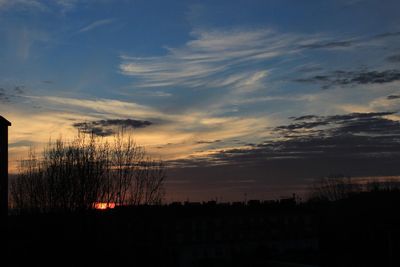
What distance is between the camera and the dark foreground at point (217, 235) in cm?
1741

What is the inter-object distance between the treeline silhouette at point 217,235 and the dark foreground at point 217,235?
0.11ft

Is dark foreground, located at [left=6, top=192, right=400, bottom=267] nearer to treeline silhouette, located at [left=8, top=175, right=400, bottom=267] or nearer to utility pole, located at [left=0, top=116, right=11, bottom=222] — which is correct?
treeline silhouette, located at [left=8, top=175, right=400, bottom=267]

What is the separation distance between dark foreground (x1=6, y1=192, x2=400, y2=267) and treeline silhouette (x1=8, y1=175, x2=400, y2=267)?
0.03 m

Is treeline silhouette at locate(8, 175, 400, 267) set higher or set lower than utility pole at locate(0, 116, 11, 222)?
lower

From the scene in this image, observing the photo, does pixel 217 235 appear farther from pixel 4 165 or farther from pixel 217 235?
pixel 4 165

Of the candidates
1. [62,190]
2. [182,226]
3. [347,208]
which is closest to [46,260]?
[62,190]

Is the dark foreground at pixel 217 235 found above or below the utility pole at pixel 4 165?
below

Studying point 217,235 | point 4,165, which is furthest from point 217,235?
point 4,165

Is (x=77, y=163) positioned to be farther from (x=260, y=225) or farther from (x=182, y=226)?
(x=260, y=225)

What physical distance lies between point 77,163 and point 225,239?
1243 inches

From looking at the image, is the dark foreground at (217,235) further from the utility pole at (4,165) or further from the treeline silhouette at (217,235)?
the utility pole at (4,165)

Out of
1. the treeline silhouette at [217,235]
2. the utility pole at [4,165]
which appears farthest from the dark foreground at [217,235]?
the utility pole at [4,165]

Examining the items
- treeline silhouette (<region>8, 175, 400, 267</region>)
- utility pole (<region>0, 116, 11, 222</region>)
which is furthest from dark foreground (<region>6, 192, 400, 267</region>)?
utility pole (<region>0, 116, 11, 222</region>)

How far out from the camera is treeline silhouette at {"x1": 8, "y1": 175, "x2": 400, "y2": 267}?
1742cm
